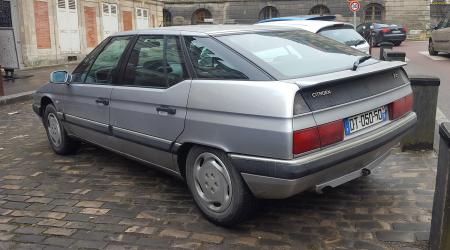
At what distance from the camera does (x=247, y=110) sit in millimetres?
3391

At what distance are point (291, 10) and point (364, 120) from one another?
149ft

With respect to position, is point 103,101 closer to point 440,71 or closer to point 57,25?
point 440,71

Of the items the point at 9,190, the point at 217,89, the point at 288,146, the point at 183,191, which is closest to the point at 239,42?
the point at 217,89

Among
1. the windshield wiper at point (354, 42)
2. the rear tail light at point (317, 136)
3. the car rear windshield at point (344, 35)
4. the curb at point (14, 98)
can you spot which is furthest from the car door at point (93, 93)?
the curb at point (14, 98)

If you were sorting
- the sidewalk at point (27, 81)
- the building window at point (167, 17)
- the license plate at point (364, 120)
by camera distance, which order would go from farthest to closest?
the building window at point (167, 17), the sidewalk at point (27, 81), the license plate at point (364, 120)

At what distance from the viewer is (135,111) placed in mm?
4453

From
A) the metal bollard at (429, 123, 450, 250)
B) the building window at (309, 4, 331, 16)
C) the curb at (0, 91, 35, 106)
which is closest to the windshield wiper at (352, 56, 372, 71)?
the metal bollard at (429, 123, 450, 250)

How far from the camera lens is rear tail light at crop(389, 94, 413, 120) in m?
3.96

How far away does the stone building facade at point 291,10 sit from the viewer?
43969 mm

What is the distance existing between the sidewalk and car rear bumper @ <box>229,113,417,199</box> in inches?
383

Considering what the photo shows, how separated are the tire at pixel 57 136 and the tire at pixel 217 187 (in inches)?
99.1

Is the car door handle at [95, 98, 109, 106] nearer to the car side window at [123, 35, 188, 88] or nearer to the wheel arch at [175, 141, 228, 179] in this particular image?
the car side window at [123, 35, 188, 88]

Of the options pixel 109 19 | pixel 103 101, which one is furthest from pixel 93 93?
pixel 109 19

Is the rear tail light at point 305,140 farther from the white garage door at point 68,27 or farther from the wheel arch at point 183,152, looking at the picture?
the white garage door at point 68,27
